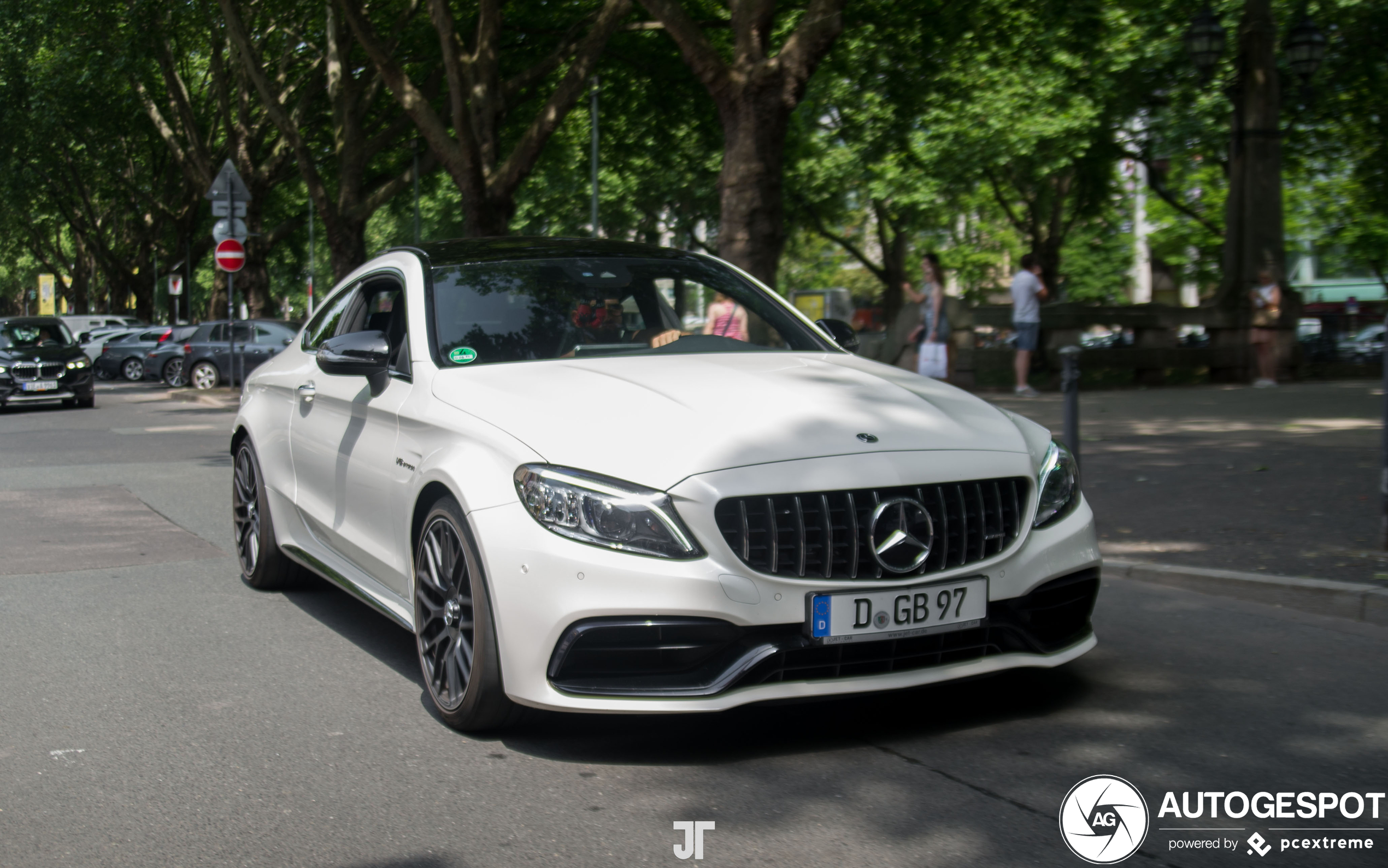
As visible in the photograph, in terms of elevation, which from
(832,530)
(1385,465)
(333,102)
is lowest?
(1385,465)

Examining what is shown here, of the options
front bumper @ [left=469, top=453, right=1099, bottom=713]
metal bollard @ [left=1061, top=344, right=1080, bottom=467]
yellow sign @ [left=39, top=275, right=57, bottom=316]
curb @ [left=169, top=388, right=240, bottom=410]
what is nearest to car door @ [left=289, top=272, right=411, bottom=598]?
front bumper @ [left=469, top=453, right=1099, bottom=713]

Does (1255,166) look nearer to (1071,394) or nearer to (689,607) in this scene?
(1071,394)

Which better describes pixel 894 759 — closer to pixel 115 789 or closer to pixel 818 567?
pixel 818 567

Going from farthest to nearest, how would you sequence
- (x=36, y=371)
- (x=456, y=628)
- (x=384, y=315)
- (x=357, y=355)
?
1. (x=36, y=371)
2. (x=384, y=315)
3. (x=357, y=355)
4. (x=456, y=628)

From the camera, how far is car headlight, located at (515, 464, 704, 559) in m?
3.87

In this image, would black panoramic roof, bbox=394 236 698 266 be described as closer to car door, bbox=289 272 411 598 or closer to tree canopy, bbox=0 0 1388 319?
car door, bbox=289 272 411 598

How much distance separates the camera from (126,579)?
737 centimetres

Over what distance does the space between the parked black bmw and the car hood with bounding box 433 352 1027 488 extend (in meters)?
20.4

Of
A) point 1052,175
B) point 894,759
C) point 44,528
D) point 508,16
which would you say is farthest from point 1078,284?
point 894,759

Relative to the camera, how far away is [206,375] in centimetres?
2842
